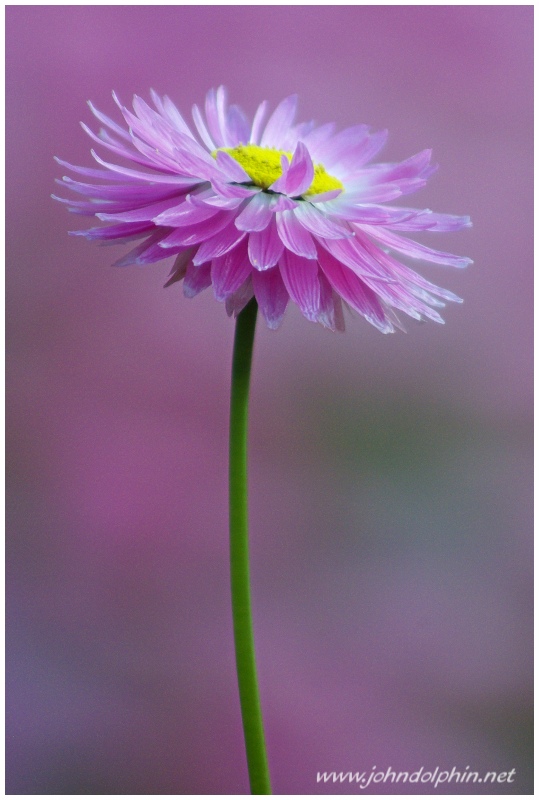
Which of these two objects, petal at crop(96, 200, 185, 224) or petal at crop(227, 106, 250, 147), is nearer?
petal at crop(96, 200, 185, 224)

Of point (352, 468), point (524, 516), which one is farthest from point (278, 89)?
point (524, 516)

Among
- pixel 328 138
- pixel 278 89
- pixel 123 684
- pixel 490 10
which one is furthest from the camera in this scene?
pixel 278 89

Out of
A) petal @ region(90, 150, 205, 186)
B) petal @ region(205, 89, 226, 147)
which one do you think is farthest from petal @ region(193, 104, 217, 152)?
petal @ region(90, 150, 205, 186)

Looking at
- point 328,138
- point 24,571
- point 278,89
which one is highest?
point 278,89

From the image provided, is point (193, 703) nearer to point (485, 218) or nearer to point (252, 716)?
point (252, 716)

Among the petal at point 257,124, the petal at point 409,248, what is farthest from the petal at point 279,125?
the petal at point 409,248

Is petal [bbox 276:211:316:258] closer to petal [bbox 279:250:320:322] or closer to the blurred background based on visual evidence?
petal [bbox 279:250:320:322]

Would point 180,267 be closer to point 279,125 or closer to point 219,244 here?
point 219,244

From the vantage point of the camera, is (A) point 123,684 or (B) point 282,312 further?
(A) point 123,684

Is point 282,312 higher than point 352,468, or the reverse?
point 282,312
